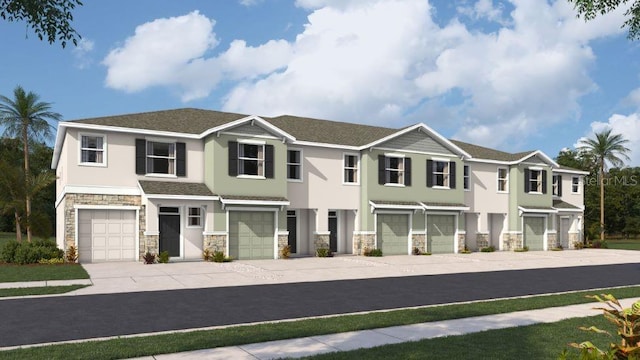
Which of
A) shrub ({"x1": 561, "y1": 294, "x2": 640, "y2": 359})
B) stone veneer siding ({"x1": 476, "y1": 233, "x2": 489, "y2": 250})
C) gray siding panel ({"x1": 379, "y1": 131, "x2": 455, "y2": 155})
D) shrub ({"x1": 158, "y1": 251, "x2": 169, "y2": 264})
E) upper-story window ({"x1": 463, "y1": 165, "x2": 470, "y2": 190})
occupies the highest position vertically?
gray siding panel ({"x1": 379, "y1": 131, "x2": 455, "y2": 155})

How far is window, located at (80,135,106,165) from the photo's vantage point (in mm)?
24016

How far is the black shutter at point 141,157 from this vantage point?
24891 millimetres

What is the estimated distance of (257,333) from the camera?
974 centimetres

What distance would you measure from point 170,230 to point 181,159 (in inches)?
135

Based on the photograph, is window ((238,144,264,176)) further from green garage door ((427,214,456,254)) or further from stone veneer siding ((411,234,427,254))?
green garage door ((427,214,456,254))

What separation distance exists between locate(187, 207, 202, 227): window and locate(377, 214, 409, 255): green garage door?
10.4m

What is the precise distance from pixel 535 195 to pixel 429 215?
10.3 meters

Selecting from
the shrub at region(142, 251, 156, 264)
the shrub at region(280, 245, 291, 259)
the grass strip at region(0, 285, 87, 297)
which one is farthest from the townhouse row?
the grass strip at region(0, 285, 87, 297)

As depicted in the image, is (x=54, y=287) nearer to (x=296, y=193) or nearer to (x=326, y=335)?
(x=326, y=335)

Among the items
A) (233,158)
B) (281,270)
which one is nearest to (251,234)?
(233,158)

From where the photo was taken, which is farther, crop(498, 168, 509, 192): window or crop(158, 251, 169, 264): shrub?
crop(498, 168, 509, 192): window

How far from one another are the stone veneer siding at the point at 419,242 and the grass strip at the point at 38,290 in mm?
20170

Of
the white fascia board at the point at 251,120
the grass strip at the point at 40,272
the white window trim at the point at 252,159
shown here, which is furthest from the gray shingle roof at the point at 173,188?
the grass strip at the point at 40,272

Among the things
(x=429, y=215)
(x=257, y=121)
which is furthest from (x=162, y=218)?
(x=429, y=215)
